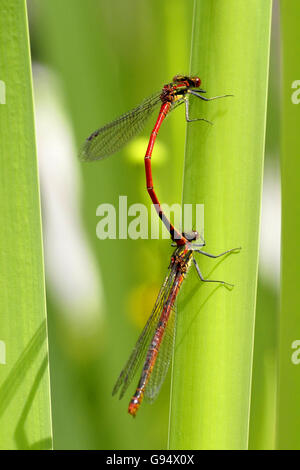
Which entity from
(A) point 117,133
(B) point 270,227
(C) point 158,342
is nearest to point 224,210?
(C) point 158,342

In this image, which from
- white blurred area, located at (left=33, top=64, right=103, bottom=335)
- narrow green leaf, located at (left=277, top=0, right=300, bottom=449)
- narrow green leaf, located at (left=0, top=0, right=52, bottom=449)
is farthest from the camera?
white blurred area, located at (left=33, top=64, right=103, bottom=335)

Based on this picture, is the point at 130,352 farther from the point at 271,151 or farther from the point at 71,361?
the point at 271,151

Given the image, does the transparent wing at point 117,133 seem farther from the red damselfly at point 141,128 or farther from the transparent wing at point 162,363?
the transparent wing at point 162,363

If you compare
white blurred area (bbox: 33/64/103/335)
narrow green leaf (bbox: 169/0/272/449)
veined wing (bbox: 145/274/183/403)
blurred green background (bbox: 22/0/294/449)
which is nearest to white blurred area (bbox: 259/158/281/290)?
blurred green background (bbox: 22/0/294/449)

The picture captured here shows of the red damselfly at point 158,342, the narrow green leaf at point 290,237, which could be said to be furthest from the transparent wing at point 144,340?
the narrow green leaf at point 290,237

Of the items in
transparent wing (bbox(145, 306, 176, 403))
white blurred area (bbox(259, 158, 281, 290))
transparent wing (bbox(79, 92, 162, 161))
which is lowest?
transparent wing (bbox(145, 306, 176, 403))

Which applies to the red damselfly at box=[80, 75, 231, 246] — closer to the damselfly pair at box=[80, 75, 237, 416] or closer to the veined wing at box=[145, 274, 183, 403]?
the damselfly pair at box=[80, 75, 237, 416]

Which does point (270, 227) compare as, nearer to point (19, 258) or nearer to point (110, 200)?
point (110, 200)
